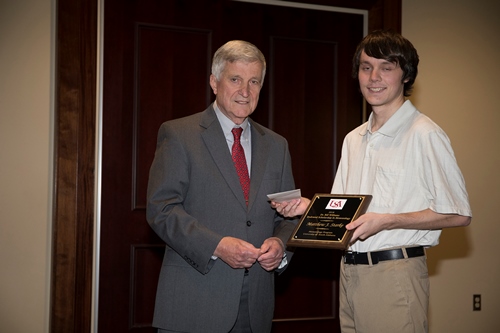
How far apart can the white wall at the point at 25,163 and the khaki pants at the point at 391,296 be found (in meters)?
2.08

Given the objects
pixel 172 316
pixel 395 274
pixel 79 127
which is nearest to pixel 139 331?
pixel 79 127

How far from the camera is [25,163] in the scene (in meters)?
3.57

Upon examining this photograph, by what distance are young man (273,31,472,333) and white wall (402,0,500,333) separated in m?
2.12

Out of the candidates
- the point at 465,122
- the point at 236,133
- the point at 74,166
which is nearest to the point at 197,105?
the point at 74,166

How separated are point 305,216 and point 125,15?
208cm

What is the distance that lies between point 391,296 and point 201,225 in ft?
2.44

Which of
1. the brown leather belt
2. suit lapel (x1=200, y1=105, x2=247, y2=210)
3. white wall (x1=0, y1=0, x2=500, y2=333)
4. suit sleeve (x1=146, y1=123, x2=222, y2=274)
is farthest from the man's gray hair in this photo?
white wall (x1=0, y1=0, x2=500, y2=333)

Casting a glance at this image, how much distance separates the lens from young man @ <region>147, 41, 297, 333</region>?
2332 mm

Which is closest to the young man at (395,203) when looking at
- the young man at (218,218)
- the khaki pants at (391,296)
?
the khaki pants at (391,296)

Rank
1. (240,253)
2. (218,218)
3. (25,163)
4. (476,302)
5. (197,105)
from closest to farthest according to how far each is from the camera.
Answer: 1. (240,253)
2. (218,218)
3. (25,163)
4. (197,105)
5. (476,302)

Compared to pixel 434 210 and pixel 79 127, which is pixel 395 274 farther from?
pixel 79 127

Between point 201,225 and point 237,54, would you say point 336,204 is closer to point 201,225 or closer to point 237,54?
point 201,225

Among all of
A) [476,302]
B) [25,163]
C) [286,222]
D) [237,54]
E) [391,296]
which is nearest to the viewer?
[391,296]

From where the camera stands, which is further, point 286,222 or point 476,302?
point 476,302
